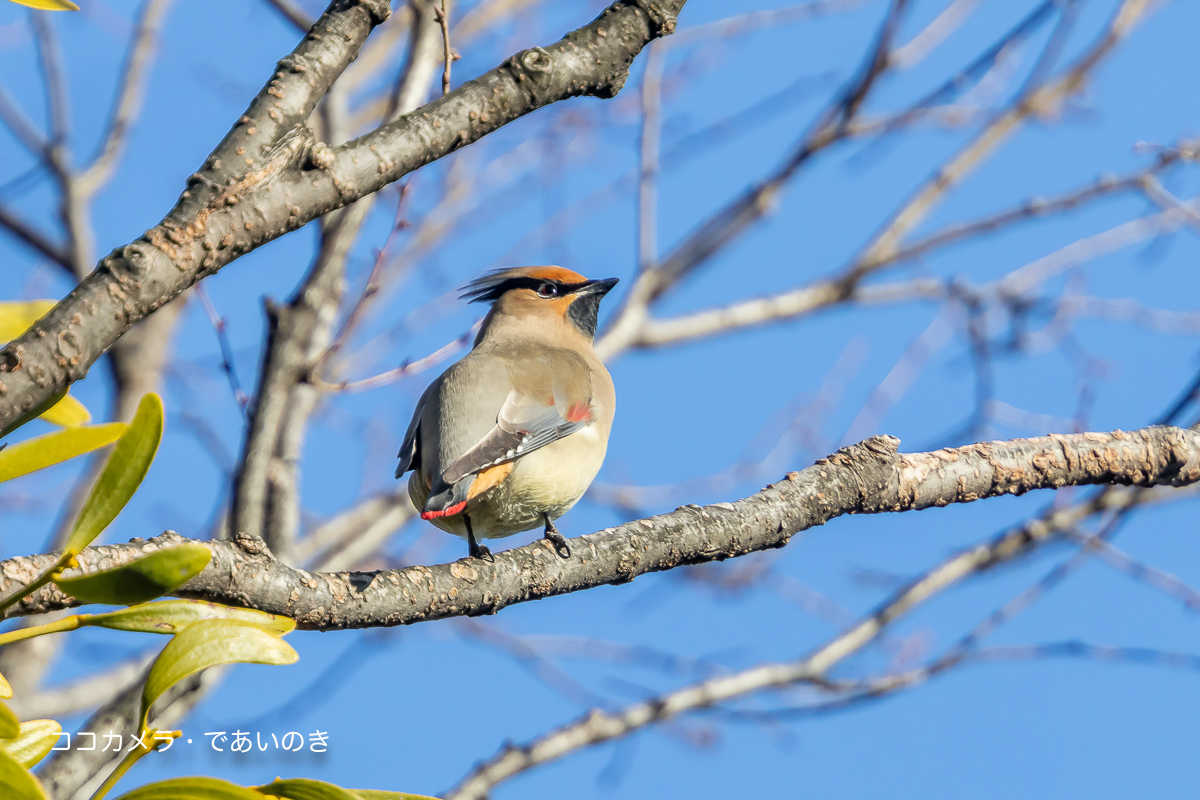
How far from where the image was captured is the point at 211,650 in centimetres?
153

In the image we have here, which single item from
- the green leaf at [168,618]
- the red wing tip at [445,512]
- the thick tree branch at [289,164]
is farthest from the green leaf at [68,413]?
the red wing tip at [445,512]

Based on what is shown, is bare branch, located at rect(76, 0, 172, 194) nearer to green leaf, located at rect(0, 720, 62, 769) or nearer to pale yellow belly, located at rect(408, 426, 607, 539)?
pale yellow belly, located at rect(408, 426, 607, 539)

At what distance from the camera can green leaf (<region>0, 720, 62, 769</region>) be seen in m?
1.62

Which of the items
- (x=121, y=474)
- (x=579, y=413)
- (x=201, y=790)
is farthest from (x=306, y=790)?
(x=579, y=413)

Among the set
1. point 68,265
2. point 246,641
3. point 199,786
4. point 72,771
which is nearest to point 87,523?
point 246,641

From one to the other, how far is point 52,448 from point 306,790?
623 millimetres

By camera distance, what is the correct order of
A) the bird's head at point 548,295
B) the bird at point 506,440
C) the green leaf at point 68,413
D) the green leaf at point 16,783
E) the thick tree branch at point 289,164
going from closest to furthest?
the green leaf at point 16,783 < the thick tree branch at point 289,164 < the green leaf at point 68,413 < the bird at point 506,440 < the bird's head at point 548,295

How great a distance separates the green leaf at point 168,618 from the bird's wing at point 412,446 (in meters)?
1.66

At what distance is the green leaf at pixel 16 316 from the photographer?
7.18 feet

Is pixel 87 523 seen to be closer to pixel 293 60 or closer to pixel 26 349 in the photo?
pixel 26 349

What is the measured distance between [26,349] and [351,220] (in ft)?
9.66

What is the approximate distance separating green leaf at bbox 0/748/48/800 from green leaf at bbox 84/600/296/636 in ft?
1.09

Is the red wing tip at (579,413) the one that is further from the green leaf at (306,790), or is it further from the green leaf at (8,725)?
the green leaf at (8,725)

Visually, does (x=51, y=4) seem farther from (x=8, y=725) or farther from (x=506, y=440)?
(x=506, y=440)
